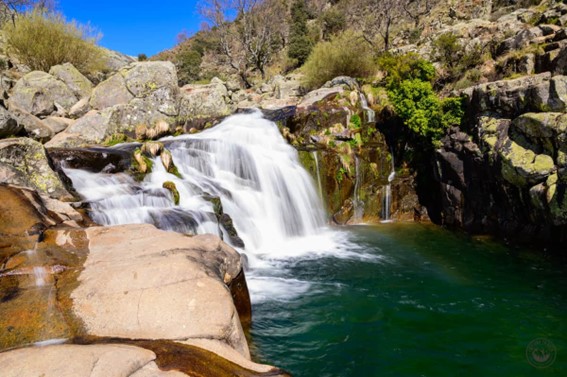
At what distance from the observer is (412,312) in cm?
751

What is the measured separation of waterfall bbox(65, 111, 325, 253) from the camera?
960 centimetres

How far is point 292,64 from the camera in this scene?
38.2m

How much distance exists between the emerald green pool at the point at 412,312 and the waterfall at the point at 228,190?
2143 millimetres

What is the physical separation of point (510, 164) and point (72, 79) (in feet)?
68.5

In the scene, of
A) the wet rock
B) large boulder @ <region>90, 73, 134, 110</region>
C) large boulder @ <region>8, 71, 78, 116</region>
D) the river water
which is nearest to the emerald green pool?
the river water

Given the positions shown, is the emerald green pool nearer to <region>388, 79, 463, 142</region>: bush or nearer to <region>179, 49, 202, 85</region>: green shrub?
<region>388, 79, 463, 142</region>: bush

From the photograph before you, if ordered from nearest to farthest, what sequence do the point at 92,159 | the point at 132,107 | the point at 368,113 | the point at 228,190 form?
the point at 92,159
the point at 228,190
the point at 368,113
the point at 132,107

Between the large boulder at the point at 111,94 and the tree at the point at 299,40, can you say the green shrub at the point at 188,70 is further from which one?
the large boulder at the point at 111,94

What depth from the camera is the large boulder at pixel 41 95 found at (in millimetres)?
16711

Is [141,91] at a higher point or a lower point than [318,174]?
higher

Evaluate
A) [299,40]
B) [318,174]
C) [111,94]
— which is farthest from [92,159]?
[299,40]

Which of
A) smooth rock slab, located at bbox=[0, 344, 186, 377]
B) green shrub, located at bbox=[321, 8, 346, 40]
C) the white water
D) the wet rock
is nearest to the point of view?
smooth rock slab, located at bbox=[0, 344, 186, 377]

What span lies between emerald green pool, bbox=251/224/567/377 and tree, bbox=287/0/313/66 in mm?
30412

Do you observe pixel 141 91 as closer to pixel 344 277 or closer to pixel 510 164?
pixel 344 277
